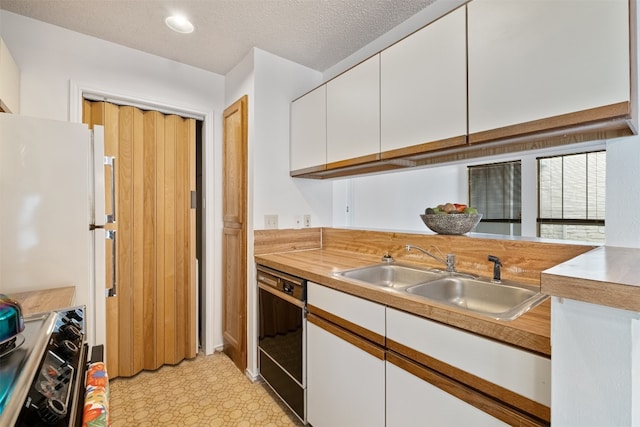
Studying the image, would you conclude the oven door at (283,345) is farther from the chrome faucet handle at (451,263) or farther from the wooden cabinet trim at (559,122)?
the wooden cabinet trim at (559,122)

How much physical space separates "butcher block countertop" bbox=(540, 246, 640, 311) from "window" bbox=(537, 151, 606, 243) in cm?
190

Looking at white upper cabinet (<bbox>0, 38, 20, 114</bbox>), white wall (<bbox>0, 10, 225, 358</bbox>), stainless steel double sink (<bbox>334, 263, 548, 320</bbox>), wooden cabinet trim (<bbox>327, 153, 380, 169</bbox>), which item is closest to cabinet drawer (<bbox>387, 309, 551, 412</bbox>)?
stainless steel double sink (<bbox>334, 263, 548, 320</bbox>)

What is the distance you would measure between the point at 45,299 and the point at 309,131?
1732mm

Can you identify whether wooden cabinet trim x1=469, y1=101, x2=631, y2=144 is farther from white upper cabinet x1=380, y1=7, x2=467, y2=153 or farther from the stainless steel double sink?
the stainless steel double sink

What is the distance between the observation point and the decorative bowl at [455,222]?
5.22 feet

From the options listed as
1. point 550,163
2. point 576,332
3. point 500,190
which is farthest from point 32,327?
point 500,190

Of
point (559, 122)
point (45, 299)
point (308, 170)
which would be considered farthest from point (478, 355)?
point (45, 299)

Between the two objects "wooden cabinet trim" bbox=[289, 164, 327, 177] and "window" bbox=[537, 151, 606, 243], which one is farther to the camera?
"window" bbox=[537, 151, 606, 243]

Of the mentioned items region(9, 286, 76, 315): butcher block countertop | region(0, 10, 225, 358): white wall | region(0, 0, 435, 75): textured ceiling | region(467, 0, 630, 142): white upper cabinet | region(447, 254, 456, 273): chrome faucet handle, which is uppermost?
region(0, 0, 435, 75): textured ceiling

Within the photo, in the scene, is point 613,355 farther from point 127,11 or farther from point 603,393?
point 127,11

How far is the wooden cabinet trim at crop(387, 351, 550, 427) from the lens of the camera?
0.82 m

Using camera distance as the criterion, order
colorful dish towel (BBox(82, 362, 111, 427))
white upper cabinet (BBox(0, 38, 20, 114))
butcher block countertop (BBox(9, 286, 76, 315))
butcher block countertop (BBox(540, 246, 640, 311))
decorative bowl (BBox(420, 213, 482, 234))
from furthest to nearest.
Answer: decorative bowl (BBox(420, 213, 482, 234))
white upper cabinet (BBox(0, 38, 20, 114))
butcher block countertop (BBox(9, 286, 76, 315))
colorful dish towel (BBox(82, 362, 111, 427))
butcher block countertop (BBox(540, 246, 640, 311))

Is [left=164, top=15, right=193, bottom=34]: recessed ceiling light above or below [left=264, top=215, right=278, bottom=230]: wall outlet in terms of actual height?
above

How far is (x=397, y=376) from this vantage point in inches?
45.5
